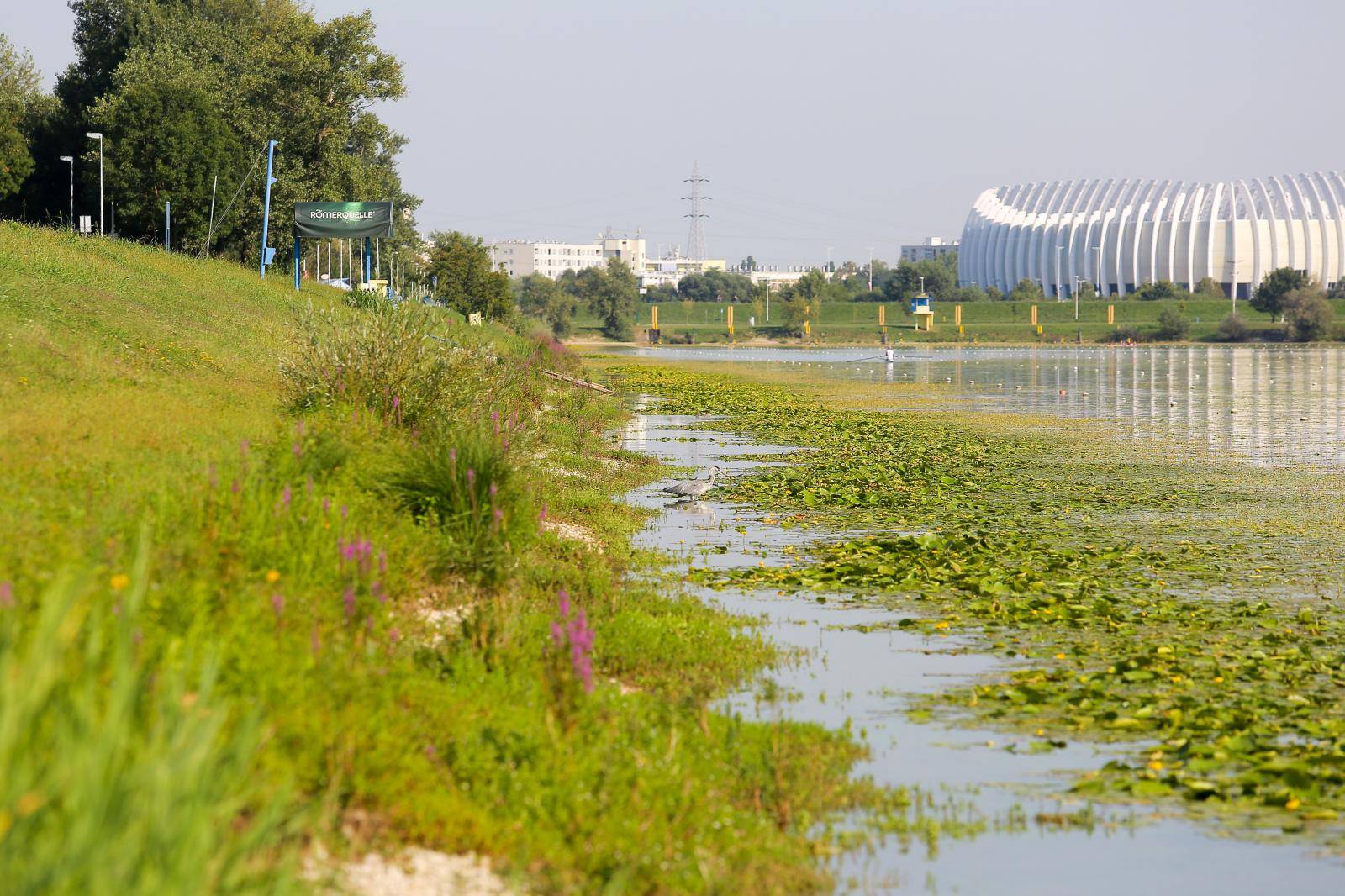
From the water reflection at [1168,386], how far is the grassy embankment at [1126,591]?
5.47 meters

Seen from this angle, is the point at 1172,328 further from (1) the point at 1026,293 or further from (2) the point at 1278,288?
(1) the point at 1026,293

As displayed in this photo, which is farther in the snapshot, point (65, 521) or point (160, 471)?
point (160, 471)

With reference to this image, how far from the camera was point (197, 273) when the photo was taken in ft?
141

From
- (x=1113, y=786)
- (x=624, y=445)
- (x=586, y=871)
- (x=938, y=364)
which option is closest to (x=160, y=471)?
(x=586, y=871)

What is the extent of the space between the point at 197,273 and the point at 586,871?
38.9 m

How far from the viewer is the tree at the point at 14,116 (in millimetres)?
68562

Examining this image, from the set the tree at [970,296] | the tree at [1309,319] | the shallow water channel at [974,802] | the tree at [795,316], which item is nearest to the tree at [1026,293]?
the tree at [970,296]

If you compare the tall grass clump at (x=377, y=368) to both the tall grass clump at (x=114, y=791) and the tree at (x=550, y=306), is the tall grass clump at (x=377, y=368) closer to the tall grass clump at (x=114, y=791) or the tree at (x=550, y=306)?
the tall grass clump at (x=114, y=791)

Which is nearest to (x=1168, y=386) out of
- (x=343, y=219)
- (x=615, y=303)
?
(x=343, y=219)

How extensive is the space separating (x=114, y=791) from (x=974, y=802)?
4.96 metres

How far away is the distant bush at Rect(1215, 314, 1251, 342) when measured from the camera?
128625mm

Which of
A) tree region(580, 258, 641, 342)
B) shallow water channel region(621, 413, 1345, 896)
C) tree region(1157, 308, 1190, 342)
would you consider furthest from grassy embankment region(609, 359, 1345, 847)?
tree region(580, 258, 641, 342)

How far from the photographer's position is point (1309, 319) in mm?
120625

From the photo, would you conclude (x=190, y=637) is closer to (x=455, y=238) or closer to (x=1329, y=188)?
(x=455, y=238)
